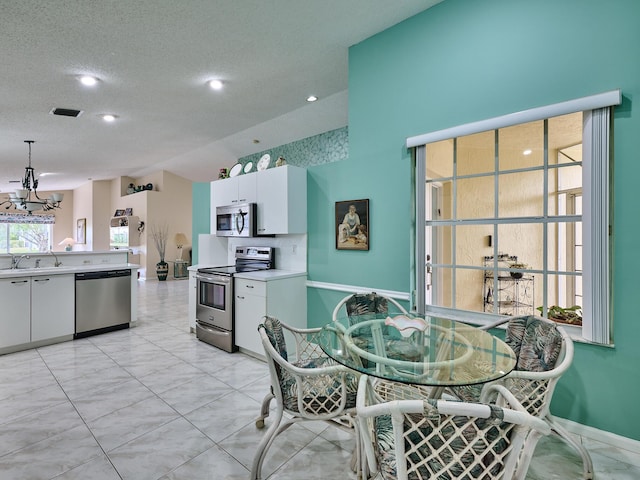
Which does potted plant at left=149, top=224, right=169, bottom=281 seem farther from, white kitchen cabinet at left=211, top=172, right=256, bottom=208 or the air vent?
white kitchen cabinet at left=211, top=172, right=256, bottom=208

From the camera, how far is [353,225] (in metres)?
3.39

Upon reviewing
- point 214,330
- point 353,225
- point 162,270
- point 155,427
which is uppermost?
point 353,225

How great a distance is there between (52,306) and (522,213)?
205 inches

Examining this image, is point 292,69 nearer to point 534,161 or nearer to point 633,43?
point 534,161

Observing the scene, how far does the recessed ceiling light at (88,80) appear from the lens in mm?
3738

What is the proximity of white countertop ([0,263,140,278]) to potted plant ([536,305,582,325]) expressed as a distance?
16.6ft

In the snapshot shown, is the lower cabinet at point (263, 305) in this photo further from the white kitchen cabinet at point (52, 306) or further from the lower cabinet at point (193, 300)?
the white kitchen cabinet at point (52, 306)

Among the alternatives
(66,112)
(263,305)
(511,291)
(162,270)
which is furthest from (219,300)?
(162,270)

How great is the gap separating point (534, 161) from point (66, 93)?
→ 5.17 meters

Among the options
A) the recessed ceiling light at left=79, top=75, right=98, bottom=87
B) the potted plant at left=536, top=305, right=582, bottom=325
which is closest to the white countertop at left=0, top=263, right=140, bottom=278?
the recessed ceiling light at left=79, top=75, right=98, bottom=87

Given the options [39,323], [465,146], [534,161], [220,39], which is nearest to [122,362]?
[39,323]

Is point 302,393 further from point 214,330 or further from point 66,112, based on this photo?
point 66,112

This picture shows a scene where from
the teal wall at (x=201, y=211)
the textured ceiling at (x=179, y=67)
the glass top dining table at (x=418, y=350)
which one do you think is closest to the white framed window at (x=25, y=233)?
the textured ceiling at (x=179, y=67)

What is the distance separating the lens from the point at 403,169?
298cm
